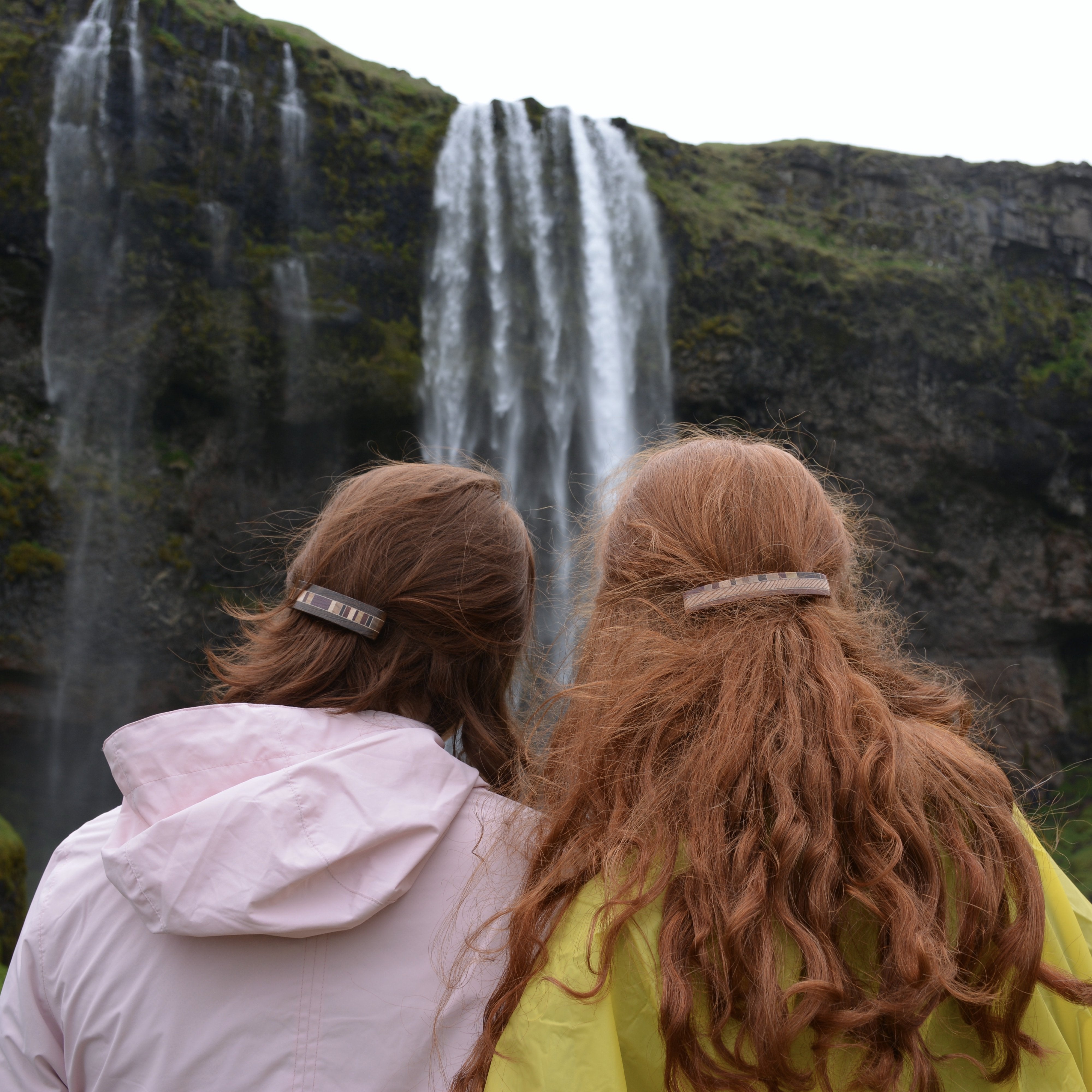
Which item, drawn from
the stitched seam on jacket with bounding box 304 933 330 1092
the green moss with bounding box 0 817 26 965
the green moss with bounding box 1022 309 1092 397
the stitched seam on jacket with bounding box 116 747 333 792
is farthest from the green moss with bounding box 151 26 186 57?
the green moss with bounding box 1022 309 1092 397

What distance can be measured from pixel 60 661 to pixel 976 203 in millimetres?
16251

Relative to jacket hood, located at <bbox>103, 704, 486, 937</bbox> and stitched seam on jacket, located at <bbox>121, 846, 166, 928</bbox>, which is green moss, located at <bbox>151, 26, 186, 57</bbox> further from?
stitched seam on jacket, located at <bbox>121, 846, 166, 928</bbox>

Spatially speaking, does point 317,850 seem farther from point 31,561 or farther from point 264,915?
point 31,561

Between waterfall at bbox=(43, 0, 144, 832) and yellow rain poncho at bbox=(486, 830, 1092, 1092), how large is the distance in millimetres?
11560

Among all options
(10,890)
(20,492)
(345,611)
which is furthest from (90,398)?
(345,611)

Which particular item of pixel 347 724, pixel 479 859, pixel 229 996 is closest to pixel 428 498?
pixel 347 724

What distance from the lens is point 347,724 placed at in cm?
139

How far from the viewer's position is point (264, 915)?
3.67 feet

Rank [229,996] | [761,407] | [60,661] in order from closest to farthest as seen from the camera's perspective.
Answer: [229,996] < [60,661] < [761,407]

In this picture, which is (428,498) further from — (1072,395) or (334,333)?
(1072,395)

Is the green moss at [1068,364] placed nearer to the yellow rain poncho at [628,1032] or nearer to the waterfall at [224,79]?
the waterfall at [224,79]

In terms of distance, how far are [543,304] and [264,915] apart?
12216 mm

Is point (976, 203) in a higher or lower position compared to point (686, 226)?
higher

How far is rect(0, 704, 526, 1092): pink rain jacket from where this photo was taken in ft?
3.73
